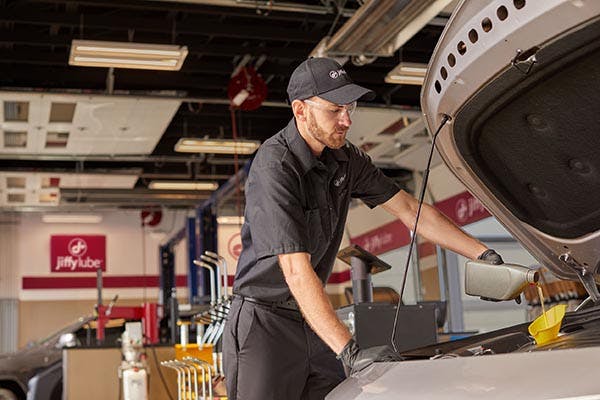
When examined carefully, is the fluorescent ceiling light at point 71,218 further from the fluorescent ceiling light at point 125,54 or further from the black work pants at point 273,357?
the black work pants at point 273,357

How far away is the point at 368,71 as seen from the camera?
35.1 ft

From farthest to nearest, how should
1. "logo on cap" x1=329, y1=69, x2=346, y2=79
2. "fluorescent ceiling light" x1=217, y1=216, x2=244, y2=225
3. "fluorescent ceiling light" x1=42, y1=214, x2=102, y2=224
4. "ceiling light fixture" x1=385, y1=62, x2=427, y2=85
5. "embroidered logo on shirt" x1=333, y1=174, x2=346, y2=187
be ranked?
"fluorescent ceiling light" x1=42, y1=214, x2=102, y2=224 → "fluorescent ceiling light" x1=217, y1=216, x2=244, y2=225 → "ceiling light fixture" x1=385, y1=62, x2=427, y2=85 → "embroidered logo on shirt" x1=333, y1=174, x2=346, y2=187 → "logo on cap" x1=329, y1=69, x2=346, y2=79

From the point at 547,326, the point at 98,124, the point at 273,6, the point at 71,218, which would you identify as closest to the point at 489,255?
the point at 547,326

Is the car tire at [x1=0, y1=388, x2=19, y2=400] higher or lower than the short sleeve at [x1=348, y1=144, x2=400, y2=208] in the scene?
lower

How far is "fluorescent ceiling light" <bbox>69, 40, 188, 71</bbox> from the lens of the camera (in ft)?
24.8

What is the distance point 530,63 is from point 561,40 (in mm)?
73

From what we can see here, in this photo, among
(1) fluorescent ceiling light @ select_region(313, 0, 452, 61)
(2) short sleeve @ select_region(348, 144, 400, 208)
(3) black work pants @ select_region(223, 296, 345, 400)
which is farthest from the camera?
(1) fluorescent ceiling light @ select_region(313, 0, 452, 61)

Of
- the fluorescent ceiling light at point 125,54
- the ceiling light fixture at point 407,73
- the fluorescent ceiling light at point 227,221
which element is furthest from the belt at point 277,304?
the fluorescent ceiling light at point 227,221

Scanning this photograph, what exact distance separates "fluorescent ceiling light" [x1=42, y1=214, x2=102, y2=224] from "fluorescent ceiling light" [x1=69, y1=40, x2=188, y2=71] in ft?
30.6

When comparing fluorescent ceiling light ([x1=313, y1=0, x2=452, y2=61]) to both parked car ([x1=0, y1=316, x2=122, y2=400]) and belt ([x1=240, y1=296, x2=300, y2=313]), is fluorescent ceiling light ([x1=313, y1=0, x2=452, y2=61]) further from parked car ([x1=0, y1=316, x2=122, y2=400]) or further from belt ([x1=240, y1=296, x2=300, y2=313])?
belt ([x1=240, y1=296, x2=300, y2=313])

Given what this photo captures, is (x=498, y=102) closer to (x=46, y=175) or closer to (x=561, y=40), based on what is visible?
(x=561, y=40)

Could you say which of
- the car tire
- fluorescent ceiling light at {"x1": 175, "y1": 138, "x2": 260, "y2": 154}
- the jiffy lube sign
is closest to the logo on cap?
the car tire

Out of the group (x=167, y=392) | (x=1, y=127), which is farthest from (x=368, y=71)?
(x=167, y=392)

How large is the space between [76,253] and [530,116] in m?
16.1
